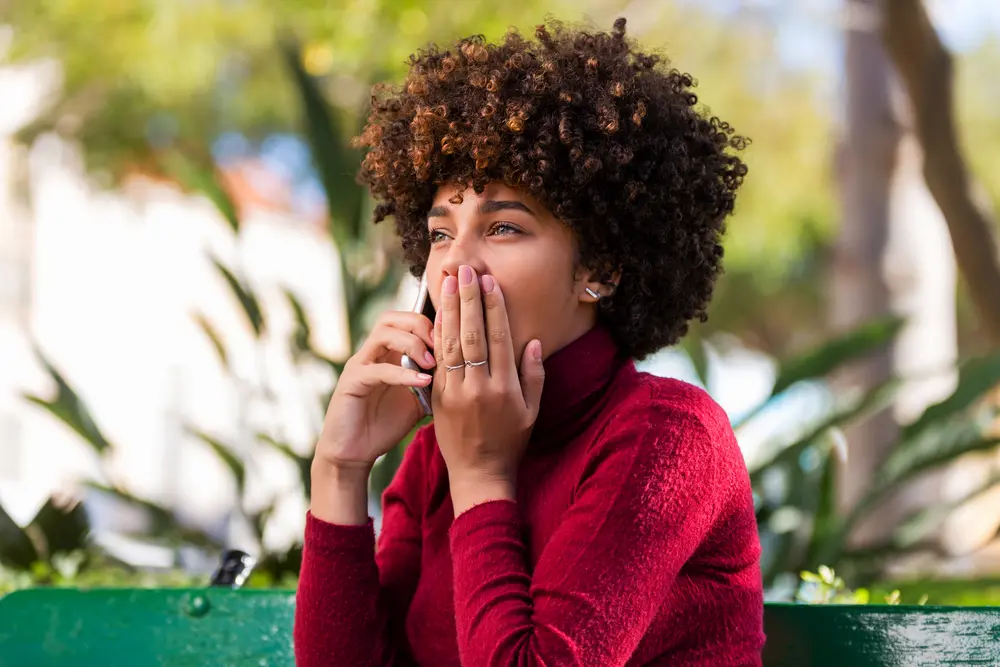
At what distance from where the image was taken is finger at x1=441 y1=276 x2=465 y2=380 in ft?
5.62

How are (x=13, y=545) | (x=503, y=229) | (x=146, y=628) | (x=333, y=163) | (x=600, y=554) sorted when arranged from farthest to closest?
(x=333, y=163) < (x=13, y=545) < (x=146, y=628) < (x=503, y=229) < (x=600, y=554)

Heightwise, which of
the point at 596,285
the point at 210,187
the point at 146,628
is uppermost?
the point at 210,187

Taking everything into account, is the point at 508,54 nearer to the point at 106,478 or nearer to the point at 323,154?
the point at 323,154

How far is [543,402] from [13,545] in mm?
2169

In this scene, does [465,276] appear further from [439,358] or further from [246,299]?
[246,299]

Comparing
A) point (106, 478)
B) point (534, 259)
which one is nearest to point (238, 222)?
point (106, 478)

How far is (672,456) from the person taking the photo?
5.34ft

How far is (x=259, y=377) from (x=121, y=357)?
54.7 feet

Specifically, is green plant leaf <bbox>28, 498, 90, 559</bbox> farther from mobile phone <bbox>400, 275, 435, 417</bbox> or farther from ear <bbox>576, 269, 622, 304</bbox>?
ear <bbox>576, 269, 622, 304</bbox>

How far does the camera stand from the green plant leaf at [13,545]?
3.36m

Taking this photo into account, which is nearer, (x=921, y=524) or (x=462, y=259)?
(x=462, y=259)

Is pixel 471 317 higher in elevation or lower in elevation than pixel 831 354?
lower

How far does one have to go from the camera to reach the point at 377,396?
6.61 ft

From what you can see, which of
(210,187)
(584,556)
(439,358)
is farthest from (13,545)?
(584,556)
